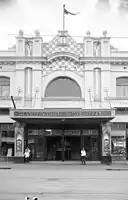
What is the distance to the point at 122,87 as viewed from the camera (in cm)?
3722

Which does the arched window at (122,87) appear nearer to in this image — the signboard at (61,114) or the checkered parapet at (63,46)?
the checkered parapet at (63,46)

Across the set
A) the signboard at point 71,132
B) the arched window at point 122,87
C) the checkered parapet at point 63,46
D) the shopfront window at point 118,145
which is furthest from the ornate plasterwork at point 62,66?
the shopfront window at point 118,145

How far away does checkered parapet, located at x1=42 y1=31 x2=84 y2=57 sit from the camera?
36781 millimetres

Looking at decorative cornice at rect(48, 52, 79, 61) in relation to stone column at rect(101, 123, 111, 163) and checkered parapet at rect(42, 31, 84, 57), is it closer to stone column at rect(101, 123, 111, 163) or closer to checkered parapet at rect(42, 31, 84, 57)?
checkered parapet at rect(42, 31, 84, 57)

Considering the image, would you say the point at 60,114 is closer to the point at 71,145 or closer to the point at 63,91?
the point at 63,91

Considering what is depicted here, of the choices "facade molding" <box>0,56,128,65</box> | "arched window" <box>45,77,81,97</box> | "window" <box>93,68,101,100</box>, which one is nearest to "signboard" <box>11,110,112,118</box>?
"window" <box>93,68,101,100</box>

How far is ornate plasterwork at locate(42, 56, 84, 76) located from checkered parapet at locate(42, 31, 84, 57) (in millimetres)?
865

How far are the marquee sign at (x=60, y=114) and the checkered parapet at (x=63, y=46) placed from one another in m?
6.80

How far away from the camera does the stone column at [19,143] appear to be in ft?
115

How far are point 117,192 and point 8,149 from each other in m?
23.2

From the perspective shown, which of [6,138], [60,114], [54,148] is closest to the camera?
[60,114]

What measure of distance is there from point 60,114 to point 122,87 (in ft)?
26.0

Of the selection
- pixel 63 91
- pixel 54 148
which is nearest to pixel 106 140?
pixel 54 148

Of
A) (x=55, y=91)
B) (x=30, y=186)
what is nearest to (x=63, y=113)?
(x=55, y=91)
